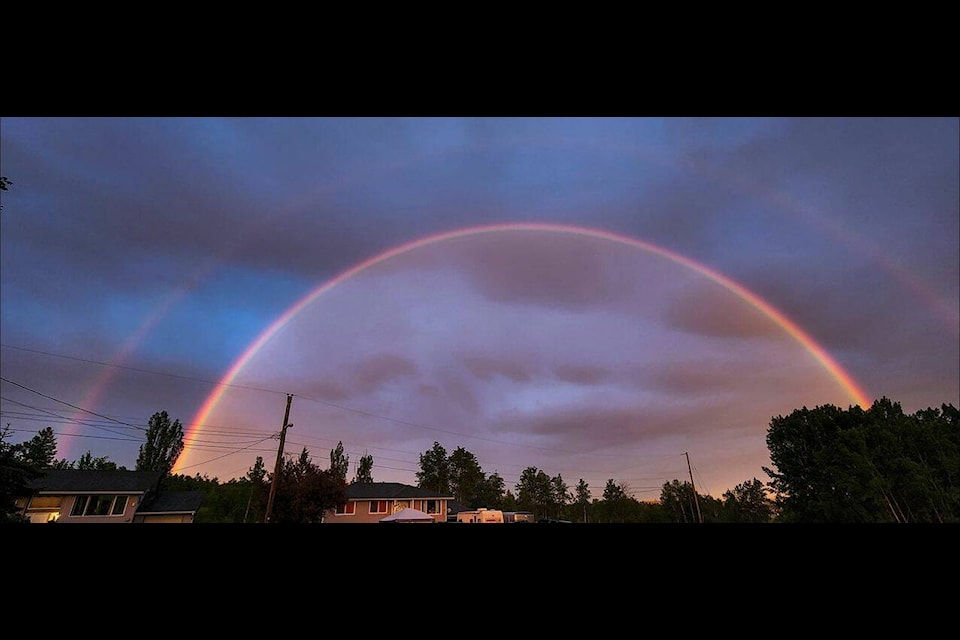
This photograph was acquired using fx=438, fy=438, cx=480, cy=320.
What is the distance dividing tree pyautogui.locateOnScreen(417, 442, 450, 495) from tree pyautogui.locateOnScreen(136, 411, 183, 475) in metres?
25.2

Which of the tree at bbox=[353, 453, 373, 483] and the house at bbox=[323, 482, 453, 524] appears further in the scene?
the tree at bbox=[353, 453, 373, 483]

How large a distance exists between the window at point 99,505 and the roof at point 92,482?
0.43 metres

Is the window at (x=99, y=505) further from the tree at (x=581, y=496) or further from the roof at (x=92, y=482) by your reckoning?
the tree at (x=581, y=496)

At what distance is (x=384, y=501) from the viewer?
93.2ft

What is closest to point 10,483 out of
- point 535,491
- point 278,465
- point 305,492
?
point 278,465

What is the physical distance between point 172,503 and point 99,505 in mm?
3442

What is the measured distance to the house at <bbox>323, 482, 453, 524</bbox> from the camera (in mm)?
27578

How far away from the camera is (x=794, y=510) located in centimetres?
3228

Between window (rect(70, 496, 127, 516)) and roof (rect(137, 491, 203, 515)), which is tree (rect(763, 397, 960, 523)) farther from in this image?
window (rect(70, 496, 127, 516))

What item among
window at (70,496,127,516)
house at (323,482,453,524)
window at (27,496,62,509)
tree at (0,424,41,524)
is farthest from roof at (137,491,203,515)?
tree at (0,424,41,524)

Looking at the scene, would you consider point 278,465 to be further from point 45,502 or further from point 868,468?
point 868,468
